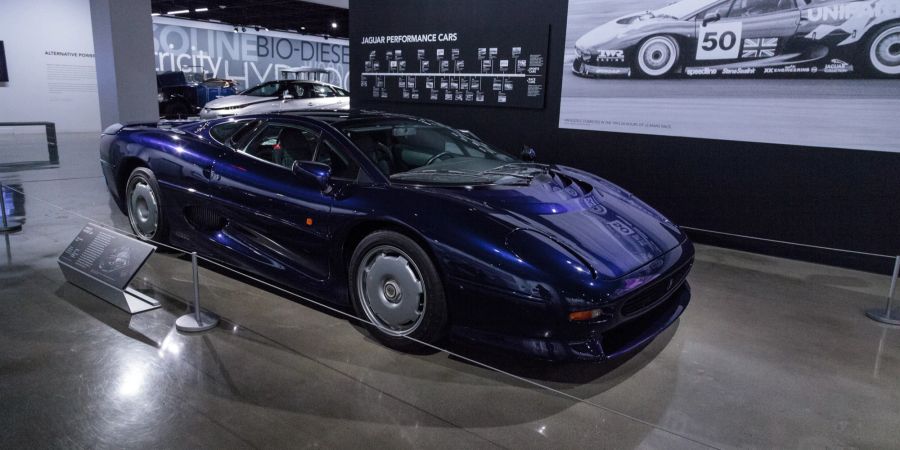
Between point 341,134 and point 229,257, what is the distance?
41.2 inches

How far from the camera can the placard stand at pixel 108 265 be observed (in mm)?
3088

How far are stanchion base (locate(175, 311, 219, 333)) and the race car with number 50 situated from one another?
14.0 ft

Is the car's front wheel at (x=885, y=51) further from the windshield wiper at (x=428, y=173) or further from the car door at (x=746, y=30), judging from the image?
the windshield wiper at (x=428, y=173)

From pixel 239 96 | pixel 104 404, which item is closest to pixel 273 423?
pixel 104 404

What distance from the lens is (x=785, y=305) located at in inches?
151

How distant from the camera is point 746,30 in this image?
490 centimetres

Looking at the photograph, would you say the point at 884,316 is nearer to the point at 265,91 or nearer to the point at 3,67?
the point at 265,91

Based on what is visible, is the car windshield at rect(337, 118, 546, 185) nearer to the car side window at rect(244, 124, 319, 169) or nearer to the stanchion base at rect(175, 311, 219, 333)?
the car side window at rect(244, 124, 319, 169)

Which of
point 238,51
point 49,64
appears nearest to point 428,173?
point 49,64

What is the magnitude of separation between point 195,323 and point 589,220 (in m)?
2.10

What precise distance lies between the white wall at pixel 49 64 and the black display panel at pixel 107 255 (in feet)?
39.6

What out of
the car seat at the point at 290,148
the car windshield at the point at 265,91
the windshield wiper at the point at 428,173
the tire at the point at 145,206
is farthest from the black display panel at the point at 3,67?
the windshield wiper at the point at 428,173

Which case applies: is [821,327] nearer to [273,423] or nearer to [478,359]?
[478,359]

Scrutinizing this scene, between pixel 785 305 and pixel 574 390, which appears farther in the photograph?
pixel 785 305
